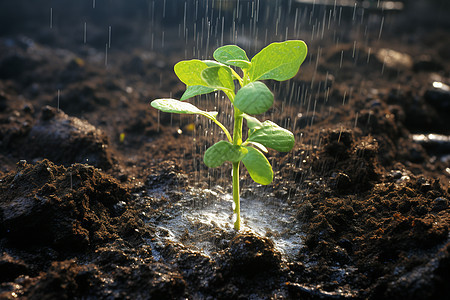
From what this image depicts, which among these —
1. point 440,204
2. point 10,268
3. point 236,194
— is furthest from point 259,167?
point 10,268

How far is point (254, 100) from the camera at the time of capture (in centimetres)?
132

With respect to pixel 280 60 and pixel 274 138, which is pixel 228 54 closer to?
pixel 280 60

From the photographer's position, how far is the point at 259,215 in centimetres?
206

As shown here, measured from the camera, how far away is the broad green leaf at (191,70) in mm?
1569

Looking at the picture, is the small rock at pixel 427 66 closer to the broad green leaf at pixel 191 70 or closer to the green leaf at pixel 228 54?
the green leaf at pixel 228 54

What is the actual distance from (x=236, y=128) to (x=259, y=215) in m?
0.67

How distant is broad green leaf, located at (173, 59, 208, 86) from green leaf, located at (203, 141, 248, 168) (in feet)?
1.00

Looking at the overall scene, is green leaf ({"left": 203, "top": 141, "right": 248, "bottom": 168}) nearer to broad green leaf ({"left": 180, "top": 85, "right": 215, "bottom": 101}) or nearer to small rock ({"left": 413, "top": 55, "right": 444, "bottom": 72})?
broad green leaf ({"left": 180, "top": 85, "right": 215, "bottom": 101})

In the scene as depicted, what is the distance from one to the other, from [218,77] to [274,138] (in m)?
0.36

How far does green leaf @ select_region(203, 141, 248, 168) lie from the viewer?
148 cm

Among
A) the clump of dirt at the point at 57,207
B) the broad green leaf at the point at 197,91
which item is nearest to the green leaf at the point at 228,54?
the broad green leaf at the point at 197,91

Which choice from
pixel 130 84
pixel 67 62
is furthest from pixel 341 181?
pixel 67 62

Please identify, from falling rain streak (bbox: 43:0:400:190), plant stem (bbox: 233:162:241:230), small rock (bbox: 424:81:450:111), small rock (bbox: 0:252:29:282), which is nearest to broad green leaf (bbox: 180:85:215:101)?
plant stem (bbox: 233:162:241:230)

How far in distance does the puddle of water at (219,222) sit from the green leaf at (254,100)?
0.79 meters
